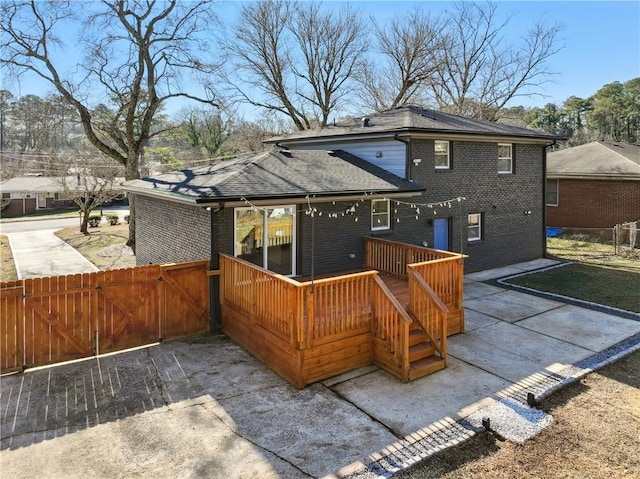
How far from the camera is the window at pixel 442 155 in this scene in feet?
46.2

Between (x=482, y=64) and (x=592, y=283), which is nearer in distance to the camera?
(x=592, y=283)

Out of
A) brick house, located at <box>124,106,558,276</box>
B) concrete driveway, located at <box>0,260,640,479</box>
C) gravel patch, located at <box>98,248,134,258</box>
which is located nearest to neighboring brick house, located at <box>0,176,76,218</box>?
gravel patch, located at <box>98,248,134,258</box>

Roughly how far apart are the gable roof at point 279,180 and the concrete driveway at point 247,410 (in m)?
3.05

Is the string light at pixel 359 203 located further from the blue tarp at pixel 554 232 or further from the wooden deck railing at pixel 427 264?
the blue tarp at pixel 554 232

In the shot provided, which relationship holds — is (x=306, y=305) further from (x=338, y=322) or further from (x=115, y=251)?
(x=115, y=251)

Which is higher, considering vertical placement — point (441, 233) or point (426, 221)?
point (426, 221)

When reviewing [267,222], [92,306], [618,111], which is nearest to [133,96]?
[267,222]

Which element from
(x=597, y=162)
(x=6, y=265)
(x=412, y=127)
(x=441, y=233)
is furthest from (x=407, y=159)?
(x=6, y=265)

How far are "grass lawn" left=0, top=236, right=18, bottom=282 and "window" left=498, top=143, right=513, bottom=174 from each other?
58.5ft

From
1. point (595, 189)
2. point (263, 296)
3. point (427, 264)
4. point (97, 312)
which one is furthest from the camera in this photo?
point (595, 189)

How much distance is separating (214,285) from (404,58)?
31.6 metres

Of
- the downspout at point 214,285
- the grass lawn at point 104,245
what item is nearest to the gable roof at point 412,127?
the downspout at point 214,285

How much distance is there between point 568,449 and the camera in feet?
17.5

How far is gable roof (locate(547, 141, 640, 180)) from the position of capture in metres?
21.6
